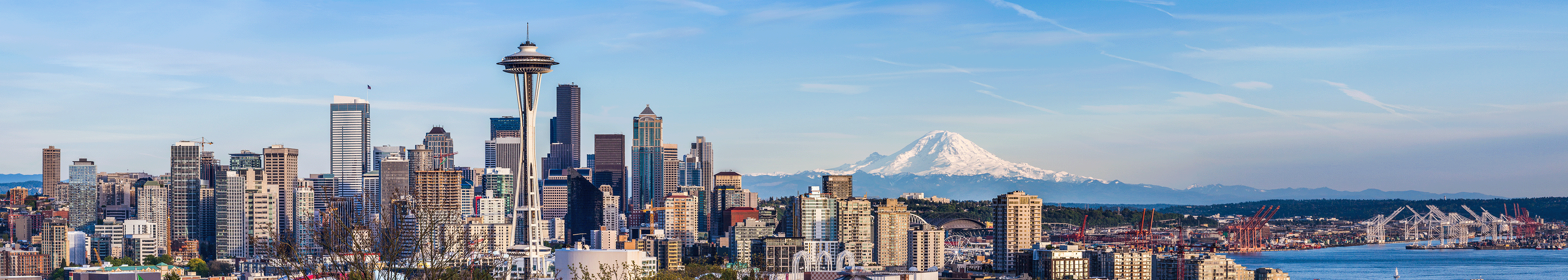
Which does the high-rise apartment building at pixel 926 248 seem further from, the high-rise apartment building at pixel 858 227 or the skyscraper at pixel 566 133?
the skyscraper at pixel 566 133

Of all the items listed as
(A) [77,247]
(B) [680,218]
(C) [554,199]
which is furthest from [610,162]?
(A) [77,247]

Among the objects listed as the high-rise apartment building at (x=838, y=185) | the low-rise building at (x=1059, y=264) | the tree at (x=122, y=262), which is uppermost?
the high-rise apartment building at (x=838, y=185)

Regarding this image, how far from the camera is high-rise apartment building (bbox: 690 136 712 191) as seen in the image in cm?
14962

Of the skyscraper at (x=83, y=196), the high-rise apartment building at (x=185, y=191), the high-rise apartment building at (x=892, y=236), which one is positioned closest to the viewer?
the high-rise apartment building at (x=892, y=236)

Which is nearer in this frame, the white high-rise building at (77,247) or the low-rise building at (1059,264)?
the low-rise building at (1059,264)

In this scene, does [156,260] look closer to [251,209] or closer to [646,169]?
[251,209]

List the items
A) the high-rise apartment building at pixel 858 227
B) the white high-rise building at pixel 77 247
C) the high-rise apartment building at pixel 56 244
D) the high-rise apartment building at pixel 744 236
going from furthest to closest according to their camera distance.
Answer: the high-rise apartment building at pixel 744 236
the high-rise apartment building at pixel 858 227
the white high-rise building at pixel 77 247
the high-rise apartment building at pixel 56 244

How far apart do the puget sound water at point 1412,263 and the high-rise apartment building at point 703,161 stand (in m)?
53.7

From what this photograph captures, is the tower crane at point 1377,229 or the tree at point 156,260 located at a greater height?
the tree at point 156,260

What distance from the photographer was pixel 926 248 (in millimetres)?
89562

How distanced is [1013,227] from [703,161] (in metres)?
77.9

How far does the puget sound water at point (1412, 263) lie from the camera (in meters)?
87.1

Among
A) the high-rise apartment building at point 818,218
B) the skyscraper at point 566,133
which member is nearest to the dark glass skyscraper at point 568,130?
the skyscraper at point 566,133

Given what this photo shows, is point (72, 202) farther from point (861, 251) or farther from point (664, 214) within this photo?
point (861, 251)
